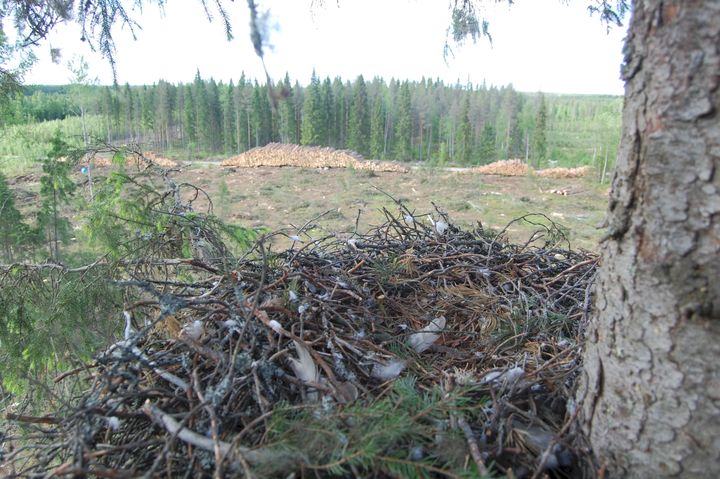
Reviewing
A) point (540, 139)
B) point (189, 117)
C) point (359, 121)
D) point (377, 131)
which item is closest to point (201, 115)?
point (189, 117)

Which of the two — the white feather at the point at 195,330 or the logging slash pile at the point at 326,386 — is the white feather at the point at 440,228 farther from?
the white feather at the point at 195,330

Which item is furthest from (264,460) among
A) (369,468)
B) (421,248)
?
(421,248)

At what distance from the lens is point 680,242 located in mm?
858

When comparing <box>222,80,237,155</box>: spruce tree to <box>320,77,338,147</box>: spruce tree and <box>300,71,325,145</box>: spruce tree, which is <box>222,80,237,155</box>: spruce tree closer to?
<box>300,71,325,145</box>: spruce tree

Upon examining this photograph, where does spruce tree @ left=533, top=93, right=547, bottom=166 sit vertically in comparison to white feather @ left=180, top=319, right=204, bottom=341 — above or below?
above

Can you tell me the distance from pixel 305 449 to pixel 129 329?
0.68 m

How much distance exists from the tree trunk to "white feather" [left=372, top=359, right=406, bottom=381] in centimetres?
47

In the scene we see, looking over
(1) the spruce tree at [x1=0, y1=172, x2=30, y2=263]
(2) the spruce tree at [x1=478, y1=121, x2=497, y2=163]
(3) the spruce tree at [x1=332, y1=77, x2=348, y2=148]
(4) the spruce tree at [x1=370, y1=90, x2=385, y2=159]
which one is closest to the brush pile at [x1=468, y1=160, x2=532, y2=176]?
(2) the spruce tree at [x1=478, y1=121, x2=497, y2=163]

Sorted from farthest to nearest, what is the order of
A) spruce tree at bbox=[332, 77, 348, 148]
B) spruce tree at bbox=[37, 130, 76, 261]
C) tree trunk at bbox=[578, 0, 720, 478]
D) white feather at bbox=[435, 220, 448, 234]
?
spruce tree at bbox=[332, 77, 348, 148], spruce tree at bbox=[37, 130, 76, 261], white feather at bbox=[435, 220, 448, 234], tree trunk at bbox=[578, 0, 720, 478]

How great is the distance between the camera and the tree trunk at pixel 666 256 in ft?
2.72

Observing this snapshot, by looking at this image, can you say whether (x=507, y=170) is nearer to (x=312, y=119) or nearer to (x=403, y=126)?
(x=403, y=126)

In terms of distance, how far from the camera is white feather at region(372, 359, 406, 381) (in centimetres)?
123

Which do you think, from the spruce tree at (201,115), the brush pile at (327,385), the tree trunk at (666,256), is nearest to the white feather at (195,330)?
the brush pile at (327,385)

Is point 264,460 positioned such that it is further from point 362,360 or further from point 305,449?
point 362,360
